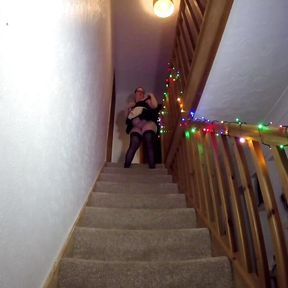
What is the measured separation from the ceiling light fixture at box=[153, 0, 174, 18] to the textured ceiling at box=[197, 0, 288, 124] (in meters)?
1.80

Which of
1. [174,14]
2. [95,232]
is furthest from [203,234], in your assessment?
[174,14]

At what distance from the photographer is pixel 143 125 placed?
3.43 meters

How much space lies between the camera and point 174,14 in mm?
3584

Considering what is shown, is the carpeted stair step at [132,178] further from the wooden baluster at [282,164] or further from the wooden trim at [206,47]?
the wooden baluster at [282,164]

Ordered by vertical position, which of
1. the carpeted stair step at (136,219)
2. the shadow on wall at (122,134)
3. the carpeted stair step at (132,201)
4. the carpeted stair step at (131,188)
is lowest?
the carpeted stair step at (136,219)

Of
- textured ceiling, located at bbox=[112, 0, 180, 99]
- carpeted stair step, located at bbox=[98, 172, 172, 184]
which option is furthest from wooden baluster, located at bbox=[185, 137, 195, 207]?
textured ceiling, located at bbox=[112, 0, 180, 99]

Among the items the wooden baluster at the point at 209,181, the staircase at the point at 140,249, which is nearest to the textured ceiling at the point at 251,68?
the wooden baluster at the point at 209,181

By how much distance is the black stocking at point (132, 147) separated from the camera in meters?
3.28

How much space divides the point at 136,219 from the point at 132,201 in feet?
0.90

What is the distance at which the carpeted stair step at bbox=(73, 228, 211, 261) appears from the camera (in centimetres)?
153

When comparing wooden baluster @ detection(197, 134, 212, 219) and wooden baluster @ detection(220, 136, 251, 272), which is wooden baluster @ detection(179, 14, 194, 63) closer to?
wooden baluster @ detection(197, 134, 212, 219)

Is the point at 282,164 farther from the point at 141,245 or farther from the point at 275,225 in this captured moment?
the point at 141,245

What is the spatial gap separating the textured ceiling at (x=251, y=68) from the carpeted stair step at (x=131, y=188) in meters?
0.79

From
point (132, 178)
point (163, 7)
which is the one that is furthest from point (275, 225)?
point (163, 7)
